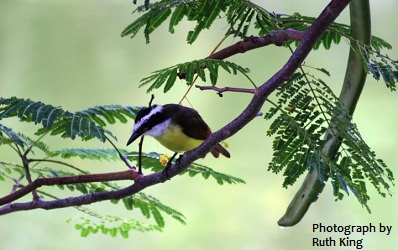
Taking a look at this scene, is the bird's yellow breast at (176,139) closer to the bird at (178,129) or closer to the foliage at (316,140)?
the bird at (178,129)

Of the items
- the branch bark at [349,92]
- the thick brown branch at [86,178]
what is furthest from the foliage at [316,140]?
the thick brown branch at [86,178]

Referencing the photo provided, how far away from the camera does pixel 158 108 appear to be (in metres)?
1.00

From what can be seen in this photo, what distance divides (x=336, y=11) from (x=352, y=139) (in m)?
0.25

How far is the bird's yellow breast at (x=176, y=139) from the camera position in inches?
39.6

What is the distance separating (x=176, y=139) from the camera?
1.01 metres

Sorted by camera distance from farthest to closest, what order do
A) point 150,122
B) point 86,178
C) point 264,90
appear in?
point 150,122, point 86,178, point 264,90

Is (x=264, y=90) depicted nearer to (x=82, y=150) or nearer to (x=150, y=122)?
(x=150, y=122)

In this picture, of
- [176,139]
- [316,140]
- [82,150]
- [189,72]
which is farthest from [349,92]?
→ [82,150]

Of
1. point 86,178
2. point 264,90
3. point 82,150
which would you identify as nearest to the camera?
point 264,90

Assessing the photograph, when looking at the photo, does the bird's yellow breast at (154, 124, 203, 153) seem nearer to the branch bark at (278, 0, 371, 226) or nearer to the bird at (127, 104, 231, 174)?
the bird at (127, 104, 231, 174)

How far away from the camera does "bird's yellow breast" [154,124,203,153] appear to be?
3.30 feet

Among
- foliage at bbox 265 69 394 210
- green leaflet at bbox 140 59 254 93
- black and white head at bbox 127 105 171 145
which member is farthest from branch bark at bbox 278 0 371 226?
black and white head at bbox 127 105 171 145

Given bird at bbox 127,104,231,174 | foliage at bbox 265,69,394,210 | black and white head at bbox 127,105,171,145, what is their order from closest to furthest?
foliage at bbox 265,69,394,210, black and white head at bbox 127,105,171,145, bird at bbox 127,104,231,174

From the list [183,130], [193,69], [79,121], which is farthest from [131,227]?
[193,69]
